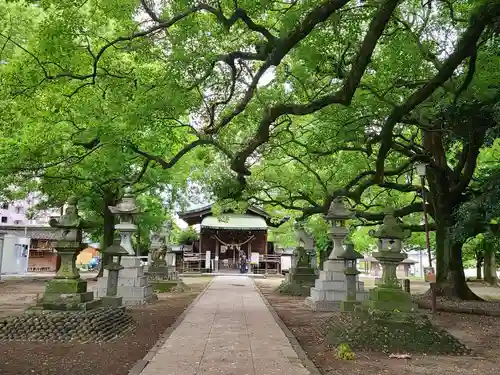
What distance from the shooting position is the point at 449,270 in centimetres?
1688

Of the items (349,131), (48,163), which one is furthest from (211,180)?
(349,131)

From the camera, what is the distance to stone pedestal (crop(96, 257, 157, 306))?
1488 cm

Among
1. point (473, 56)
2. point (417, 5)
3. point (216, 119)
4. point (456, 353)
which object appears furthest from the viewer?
point (216, 119)

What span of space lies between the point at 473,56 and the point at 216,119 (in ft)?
24.5

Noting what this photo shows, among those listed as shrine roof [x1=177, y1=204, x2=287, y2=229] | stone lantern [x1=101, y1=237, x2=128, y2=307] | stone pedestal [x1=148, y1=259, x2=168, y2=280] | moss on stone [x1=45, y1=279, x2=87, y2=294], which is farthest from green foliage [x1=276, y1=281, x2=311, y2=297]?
shrine roof [x1=177, y1=204, x2=287, y2=229]

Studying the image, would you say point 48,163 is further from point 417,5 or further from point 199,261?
point 199,261

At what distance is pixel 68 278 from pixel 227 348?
4.65m

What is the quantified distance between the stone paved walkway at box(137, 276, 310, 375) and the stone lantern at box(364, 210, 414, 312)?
215 centimetres

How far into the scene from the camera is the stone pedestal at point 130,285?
14.9 meters

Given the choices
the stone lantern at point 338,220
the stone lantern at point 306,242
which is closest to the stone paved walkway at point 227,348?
the stone lantern at point 338,220

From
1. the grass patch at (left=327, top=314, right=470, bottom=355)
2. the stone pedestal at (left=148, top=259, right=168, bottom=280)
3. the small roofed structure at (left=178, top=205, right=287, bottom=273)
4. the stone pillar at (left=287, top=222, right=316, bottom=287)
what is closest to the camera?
the grass patch at (left=327, top=314, right=470, bottom=355)

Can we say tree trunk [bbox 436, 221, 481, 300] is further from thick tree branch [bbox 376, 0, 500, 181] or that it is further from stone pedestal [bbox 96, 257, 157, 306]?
stone pedestal [bbox 96, 257, 157, 306]

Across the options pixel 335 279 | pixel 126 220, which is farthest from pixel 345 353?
pixel 126 220

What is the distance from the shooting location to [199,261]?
36250 millimetres
